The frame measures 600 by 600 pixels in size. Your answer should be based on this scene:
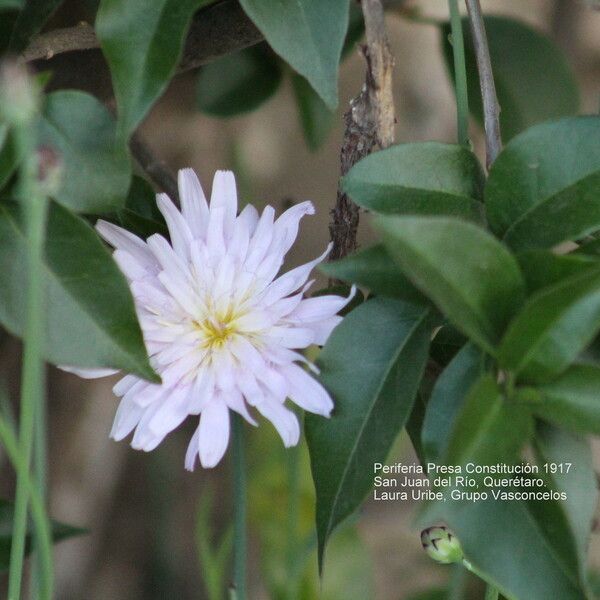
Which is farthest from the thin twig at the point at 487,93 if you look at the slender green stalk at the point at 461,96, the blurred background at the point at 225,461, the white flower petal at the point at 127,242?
the blurred background at the point at 225,461

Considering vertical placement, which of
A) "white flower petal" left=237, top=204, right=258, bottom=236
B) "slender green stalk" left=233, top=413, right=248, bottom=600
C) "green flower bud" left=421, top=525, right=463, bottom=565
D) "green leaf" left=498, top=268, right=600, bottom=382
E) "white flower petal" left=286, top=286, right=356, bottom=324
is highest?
"white flower petal" left=237, top=204, right=258, bottom=236

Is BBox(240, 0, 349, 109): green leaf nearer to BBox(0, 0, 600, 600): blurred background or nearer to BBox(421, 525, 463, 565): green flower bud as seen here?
BBox(421, 525, 463, 565): green flower bud

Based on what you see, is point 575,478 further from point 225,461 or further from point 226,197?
point 225,461

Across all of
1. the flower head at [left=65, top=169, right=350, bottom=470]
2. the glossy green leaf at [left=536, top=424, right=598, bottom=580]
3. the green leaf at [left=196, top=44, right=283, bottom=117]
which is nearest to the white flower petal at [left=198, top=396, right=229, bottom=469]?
the flower head at [left=65, top=169, right=350, bottom=470]

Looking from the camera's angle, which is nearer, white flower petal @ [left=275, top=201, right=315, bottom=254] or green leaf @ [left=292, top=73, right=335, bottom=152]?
white flower petal @ [left=275, top=201, right=315, bottom=254]

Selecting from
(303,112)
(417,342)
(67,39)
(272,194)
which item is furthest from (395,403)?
(272,194)

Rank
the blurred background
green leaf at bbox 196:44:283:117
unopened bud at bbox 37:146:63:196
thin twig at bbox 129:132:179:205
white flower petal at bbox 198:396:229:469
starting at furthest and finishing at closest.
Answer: the blurred background < green leaf at bbox 196:44:283:117 < thin twig at bbox 129:132:179:205 < white flower petal at bbox 198:396:229:469 < unopened bud at bbox 37:146:63:196

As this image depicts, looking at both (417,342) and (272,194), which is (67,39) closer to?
(417,342)
